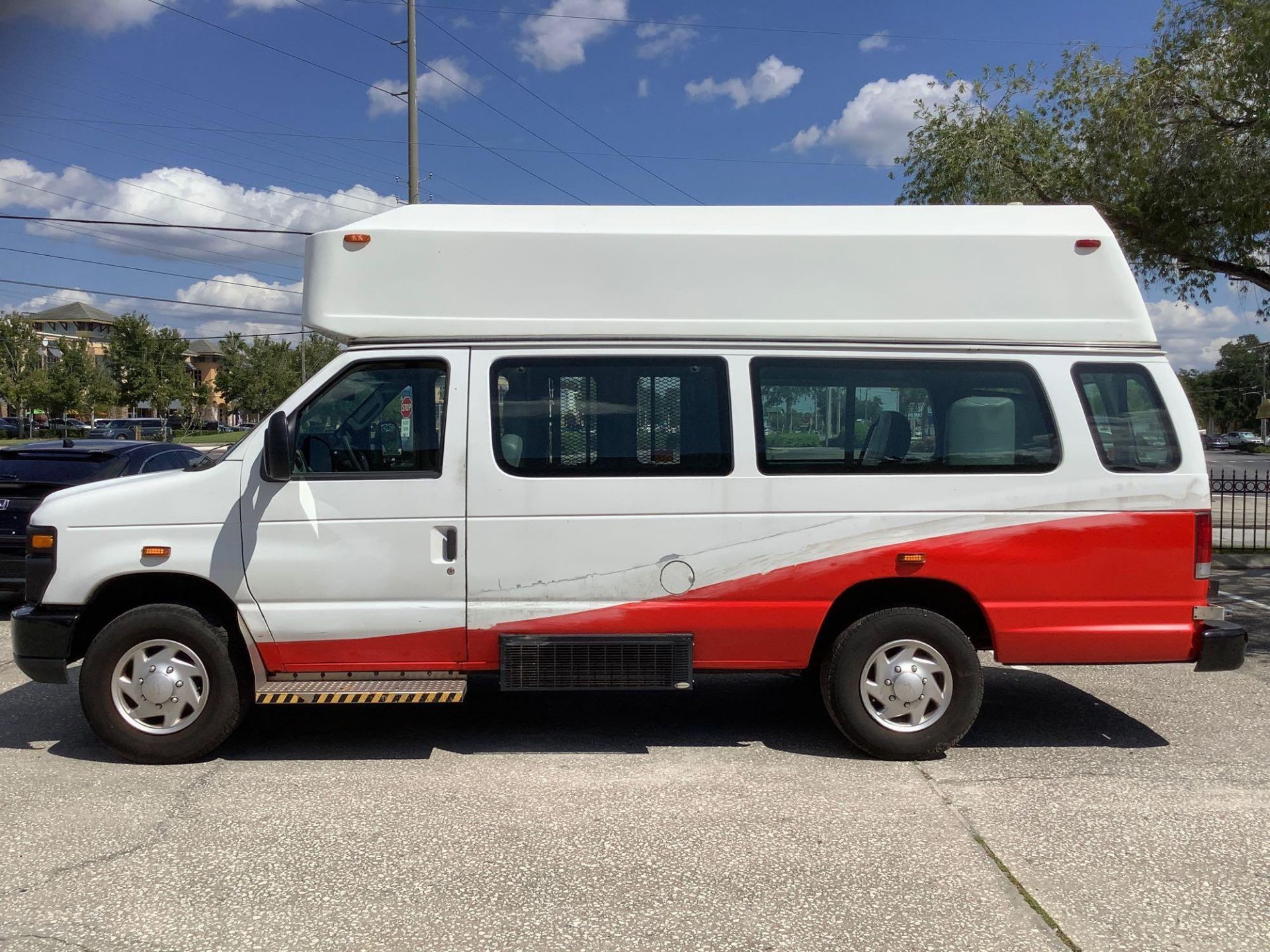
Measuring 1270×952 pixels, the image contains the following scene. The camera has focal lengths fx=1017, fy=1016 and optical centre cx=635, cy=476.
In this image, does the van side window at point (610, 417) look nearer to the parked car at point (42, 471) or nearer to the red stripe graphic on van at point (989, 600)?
the red stripe graphic on van at point (989, 600)

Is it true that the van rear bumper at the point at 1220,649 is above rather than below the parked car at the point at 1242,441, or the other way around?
below

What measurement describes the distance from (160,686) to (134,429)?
1937 inches

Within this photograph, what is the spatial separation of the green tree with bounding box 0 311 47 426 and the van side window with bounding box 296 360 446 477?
63.0m

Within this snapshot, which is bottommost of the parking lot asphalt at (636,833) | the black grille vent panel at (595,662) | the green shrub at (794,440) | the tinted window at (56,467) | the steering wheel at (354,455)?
the parking lot asphalt at (636,833)

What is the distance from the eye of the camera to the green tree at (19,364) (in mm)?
58969

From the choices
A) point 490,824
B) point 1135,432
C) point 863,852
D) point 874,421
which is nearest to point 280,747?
point 490,824

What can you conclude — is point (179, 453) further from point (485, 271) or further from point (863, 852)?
point (863, 852)

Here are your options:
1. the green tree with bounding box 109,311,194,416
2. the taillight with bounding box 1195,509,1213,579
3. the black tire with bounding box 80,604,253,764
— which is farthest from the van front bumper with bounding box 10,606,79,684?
the green tree with bounding box 109,311,194,416

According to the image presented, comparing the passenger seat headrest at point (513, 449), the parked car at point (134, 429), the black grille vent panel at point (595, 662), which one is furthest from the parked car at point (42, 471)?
the parked car at point (134, 429)

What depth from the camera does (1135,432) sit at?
5285mm

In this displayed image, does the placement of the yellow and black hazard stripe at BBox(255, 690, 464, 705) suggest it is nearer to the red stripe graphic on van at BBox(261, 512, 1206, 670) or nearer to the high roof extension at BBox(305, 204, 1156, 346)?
the red stripe graphic on van at BBox(261, 512, 1206, 670)

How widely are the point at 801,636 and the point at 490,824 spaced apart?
1846mm

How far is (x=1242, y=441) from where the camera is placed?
76.8m

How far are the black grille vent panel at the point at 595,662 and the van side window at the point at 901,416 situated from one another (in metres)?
1.17
